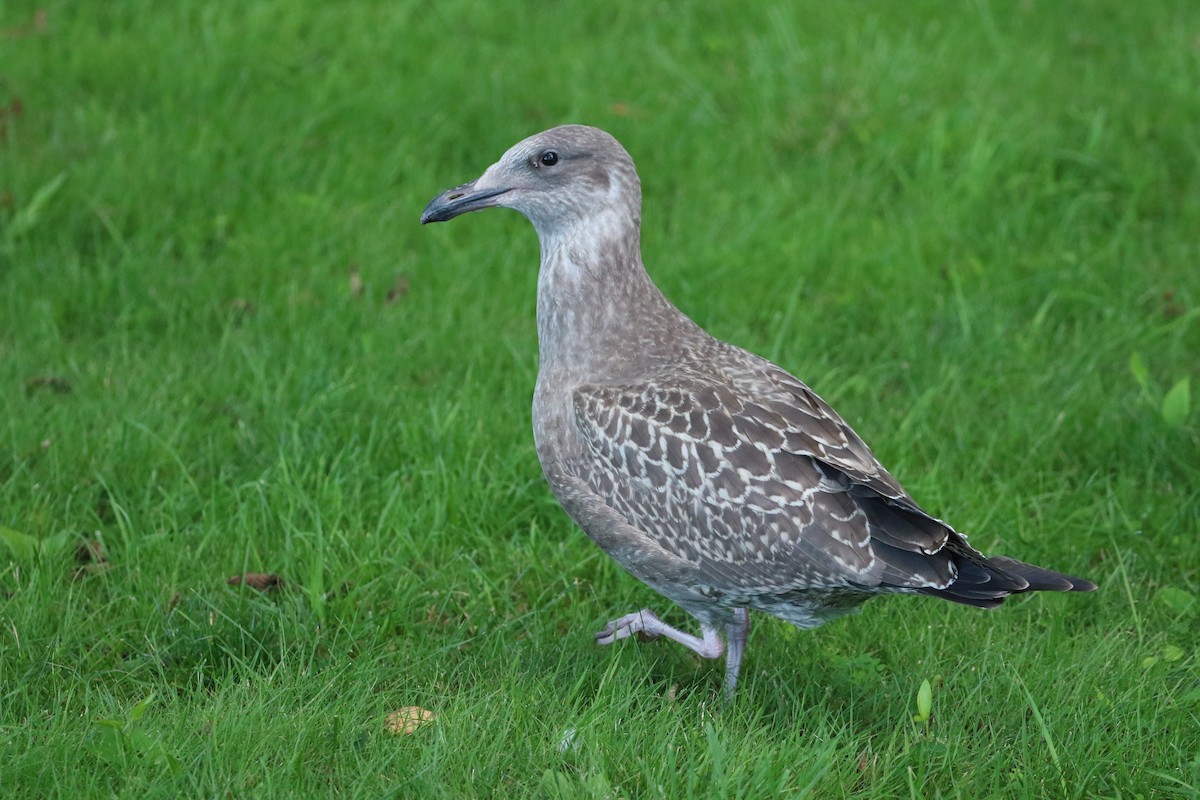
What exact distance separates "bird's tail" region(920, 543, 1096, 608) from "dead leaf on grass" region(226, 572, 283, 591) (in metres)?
2.40

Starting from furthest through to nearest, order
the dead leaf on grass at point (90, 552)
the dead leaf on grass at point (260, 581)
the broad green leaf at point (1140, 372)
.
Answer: the broad green leaf at point (1140, 372) < the dead leaf on grass at point (90, 552) < the dead leaf on grass at point (260, 581)

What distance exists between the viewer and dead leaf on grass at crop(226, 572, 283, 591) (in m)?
5.27

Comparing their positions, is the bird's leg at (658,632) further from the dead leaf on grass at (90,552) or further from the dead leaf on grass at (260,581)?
the dead leaf on grass at (90,552)

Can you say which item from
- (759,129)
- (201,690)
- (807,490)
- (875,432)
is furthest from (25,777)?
(759,129)

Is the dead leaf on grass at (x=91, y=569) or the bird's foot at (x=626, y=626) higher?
the bird's foot at (x=626, y=626)

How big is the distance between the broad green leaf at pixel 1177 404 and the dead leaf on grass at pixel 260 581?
3858 mm

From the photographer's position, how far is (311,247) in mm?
7562

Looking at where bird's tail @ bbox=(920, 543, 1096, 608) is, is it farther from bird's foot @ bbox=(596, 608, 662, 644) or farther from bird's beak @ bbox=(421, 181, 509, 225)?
bird's beak @ bbox=(421, 181, 509, 225)

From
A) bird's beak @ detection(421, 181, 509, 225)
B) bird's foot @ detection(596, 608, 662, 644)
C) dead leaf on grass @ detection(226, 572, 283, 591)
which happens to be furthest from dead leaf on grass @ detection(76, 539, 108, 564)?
bird's foot @ detection(596, 608, 662, 644)

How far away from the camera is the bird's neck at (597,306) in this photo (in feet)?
16.5

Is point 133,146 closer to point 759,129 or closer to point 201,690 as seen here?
point 759,129

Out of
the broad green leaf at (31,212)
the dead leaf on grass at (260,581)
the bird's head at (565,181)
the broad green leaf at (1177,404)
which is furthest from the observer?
the broad green leaf at (31,212)

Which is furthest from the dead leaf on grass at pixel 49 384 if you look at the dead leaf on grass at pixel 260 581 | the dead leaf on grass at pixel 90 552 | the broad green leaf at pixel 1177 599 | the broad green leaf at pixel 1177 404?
the broad green leaf at pixel 1177 404

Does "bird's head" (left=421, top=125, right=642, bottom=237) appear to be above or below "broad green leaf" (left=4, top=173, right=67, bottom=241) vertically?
above
